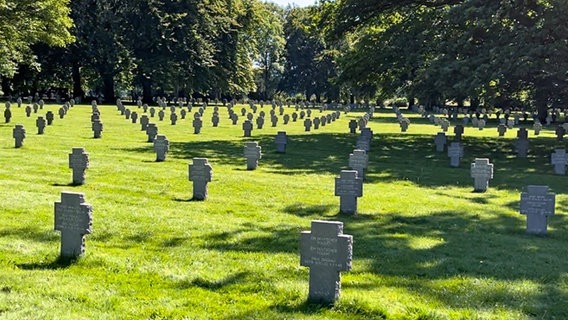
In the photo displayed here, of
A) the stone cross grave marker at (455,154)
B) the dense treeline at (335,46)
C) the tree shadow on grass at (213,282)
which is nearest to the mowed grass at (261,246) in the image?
the tree shadow on grass at (213,282)

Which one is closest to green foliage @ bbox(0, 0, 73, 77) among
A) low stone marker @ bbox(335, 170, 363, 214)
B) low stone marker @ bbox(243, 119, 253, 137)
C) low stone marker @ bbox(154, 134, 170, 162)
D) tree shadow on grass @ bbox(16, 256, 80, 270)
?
A: low stone marker @ bbox(243, 119, 253, 137)

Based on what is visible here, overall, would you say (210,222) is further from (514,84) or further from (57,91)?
(57,91)

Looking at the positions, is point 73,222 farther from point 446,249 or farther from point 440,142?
point 440,142

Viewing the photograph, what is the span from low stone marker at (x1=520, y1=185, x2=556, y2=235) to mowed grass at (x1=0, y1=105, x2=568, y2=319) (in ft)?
0.74

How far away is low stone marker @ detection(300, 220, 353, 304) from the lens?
6.14m

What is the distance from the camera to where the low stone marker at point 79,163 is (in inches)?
516

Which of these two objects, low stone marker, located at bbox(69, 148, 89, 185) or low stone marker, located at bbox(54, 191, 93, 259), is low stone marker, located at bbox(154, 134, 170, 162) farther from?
low stone marker, located at bbox(54, 191, 93, 259)

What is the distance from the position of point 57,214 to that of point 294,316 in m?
3.37

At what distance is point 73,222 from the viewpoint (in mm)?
7570

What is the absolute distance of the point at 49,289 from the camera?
6.50 m

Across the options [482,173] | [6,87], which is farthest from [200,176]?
[6,87]

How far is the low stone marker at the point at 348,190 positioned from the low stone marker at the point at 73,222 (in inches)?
188

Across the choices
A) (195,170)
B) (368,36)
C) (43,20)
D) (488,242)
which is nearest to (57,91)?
Answer: (43,20)

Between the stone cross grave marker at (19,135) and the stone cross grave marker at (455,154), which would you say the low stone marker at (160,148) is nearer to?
the stone cross grave marker at (19,135)
